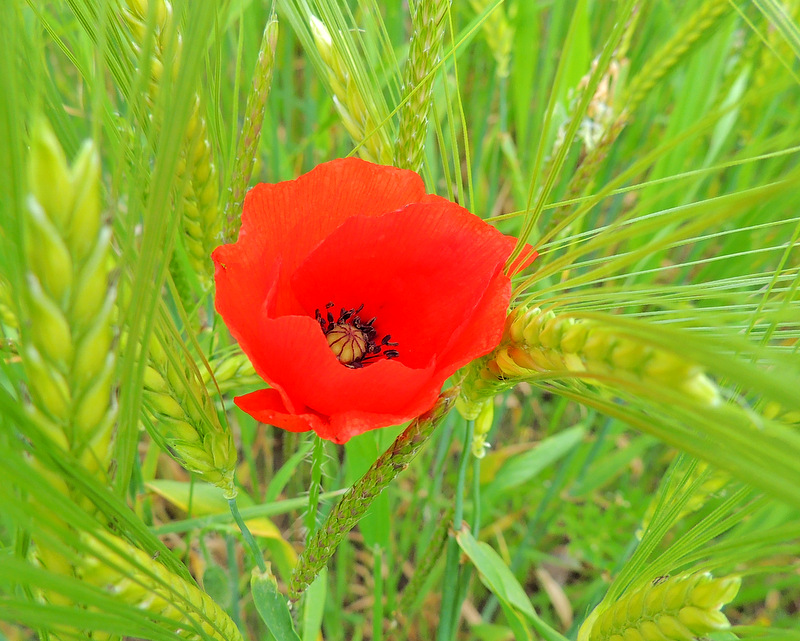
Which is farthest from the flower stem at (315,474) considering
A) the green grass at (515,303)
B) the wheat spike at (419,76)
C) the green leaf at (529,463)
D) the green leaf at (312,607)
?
the green leaf at (529,463)

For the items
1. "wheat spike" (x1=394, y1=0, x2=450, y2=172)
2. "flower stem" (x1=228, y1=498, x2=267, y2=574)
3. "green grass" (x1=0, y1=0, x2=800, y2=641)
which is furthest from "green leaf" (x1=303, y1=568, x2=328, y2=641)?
"wheat spike" (x1=394, y1=0, x2=450, y2=172)

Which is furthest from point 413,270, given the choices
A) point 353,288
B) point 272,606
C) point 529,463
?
point 529,463

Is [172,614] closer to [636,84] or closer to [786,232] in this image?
[636,84]

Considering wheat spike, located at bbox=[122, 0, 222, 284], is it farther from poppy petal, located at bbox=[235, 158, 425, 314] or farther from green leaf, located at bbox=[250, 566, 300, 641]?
green leaf, located at bbox=[250, 566, 300, 641]

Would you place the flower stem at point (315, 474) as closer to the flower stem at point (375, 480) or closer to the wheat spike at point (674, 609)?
the flower stem at point (375, 480)

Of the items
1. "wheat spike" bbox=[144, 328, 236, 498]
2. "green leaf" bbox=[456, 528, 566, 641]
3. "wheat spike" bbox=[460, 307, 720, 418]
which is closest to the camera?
"wheat spike" bbox=[460, 307, 720, 418]

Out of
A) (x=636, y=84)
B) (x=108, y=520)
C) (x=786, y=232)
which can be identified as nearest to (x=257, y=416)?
(x=108, y=520)
